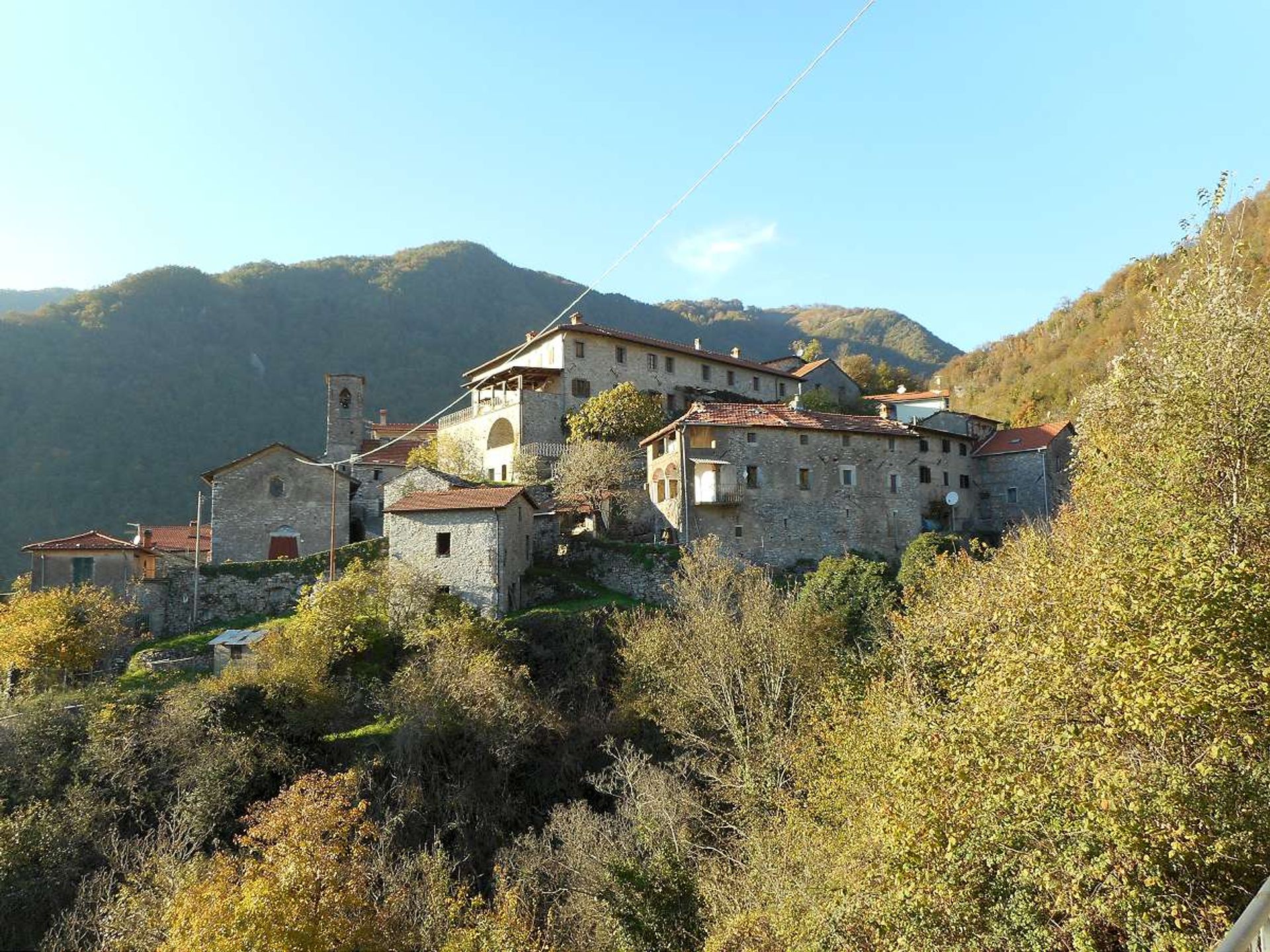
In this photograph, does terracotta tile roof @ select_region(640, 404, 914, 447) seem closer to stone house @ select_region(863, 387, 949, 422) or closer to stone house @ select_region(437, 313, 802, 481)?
stone house @ select_region(863, 387, 949, 422)

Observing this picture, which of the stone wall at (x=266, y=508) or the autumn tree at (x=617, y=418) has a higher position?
the autumn tree at (x=617, y=418)

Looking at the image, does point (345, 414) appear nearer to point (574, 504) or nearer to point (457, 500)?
point (574, 504)

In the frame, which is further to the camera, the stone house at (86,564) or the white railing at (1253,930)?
the stone house at (86,564)

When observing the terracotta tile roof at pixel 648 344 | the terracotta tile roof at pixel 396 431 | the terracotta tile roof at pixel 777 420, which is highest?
the terracotta tile roof at pixel 648 344

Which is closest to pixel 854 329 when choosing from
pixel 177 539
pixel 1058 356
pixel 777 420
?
pixel 1058 356

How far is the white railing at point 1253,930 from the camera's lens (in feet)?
11.2

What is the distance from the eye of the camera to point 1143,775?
9.52 metres

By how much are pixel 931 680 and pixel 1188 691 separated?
1103cm

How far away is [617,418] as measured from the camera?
42562mm

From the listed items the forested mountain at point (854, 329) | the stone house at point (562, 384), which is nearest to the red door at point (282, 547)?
the stone house at point (562, 384)

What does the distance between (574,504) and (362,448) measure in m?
17.1

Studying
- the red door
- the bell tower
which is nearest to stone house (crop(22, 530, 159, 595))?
the red door

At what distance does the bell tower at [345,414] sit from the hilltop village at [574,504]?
10 cm

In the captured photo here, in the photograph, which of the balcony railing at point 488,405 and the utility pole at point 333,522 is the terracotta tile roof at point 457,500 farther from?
the balcony railing at point 488,405
